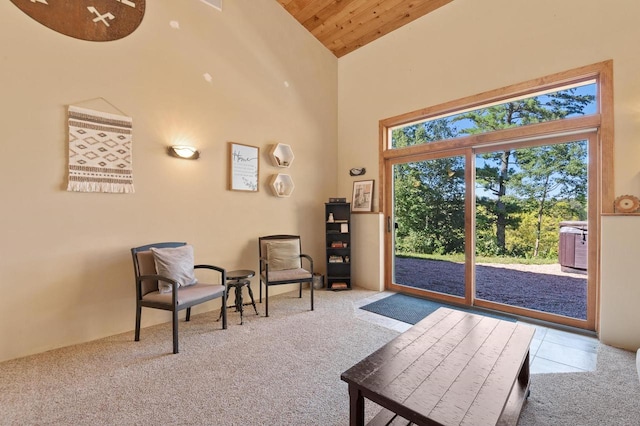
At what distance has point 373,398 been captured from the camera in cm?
125

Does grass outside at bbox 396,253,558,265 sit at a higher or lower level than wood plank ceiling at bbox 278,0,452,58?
lower

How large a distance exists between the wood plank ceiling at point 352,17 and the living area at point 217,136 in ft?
0.52

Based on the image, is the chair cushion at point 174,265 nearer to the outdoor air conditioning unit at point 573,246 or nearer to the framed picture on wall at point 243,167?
the framed picture on wall at point 243,167

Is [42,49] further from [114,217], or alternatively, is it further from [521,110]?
[521,110]

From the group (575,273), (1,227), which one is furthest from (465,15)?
(1,227)

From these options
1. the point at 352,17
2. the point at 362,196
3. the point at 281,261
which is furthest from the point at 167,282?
the point at 352,17

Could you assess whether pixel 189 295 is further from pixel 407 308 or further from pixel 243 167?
pixel 407 308

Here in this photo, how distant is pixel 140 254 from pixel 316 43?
4.19 m

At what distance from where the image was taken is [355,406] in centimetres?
134

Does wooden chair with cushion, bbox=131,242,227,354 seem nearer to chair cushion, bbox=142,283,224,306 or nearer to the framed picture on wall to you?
chair cushion, bbox=142,283,224,306

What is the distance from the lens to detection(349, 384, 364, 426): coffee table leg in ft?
4.39

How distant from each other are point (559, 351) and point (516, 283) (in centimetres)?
102

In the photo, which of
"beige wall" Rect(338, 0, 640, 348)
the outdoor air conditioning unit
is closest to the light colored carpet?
the outdoor air conditioning unit

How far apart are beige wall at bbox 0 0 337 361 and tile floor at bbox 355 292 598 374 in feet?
8.32
